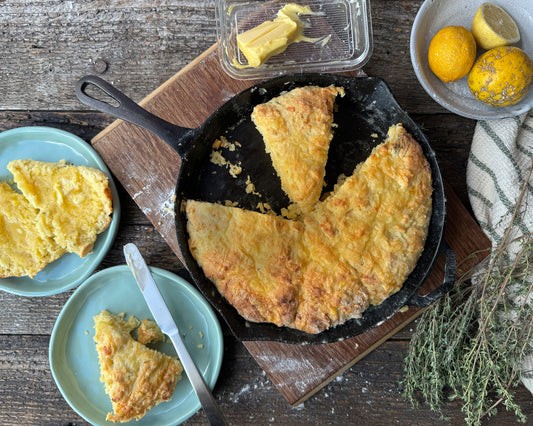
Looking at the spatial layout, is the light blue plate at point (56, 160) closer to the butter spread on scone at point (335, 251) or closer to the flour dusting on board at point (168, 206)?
the flour dusting on board at point (168, 206)

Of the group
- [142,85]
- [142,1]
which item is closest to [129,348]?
[142,85]

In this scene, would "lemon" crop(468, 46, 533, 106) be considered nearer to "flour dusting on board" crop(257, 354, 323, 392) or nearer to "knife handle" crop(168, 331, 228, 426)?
"flour dusting on board" crop(257, 354, 323, 392)

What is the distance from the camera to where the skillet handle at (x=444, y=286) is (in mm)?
2871

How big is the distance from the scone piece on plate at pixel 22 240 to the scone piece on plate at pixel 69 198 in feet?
0.28

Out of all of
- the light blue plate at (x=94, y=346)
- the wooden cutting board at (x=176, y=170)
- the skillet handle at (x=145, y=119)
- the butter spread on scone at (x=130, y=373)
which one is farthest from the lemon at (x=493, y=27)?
the butter spread on scone at (x=130, y=373)

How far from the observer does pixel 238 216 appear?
301cm

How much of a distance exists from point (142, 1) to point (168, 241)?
6.03 ft

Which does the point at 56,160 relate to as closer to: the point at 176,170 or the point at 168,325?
the point at 176,170

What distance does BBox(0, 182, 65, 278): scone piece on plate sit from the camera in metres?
3.28

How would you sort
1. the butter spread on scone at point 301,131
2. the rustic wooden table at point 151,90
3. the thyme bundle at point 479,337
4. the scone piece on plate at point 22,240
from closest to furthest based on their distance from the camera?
1. the thyme bundle at point 479,337
2. the butter spread on scone at point 301,131
3. the scone piece on plate at point 22,240
4. the rustic wooden table at point 151,90

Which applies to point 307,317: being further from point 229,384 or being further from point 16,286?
point 16,286

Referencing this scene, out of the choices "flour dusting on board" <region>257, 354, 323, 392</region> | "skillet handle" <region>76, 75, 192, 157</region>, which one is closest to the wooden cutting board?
"flour dusting on board" <region>257, 354, 323, 392</region>

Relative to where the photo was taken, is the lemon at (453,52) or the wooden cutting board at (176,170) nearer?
the lemon at (453,52)

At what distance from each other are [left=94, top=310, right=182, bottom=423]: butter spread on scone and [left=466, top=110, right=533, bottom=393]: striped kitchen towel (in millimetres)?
2429
